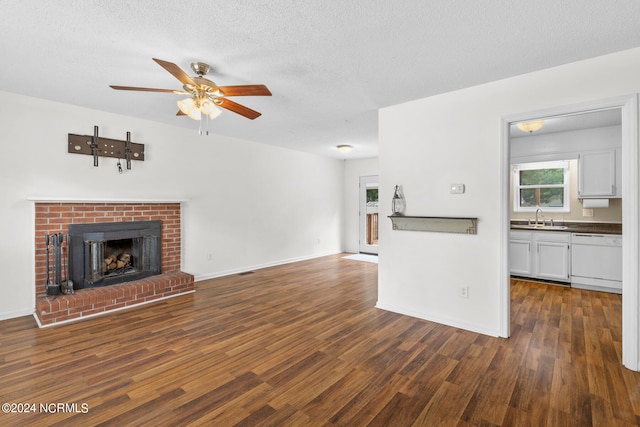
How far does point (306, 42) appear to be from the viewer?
224 cm

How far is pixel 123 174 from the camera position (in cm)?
412

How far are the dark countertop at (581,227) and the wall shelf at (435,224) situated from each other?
2632 mm

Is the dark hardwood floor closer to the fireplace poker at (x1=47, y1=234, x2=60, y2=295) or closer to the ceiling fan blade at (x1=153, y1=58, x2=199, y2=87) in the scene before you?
the fireplace poker at (x1=47, y1=234, x2=60, y2=295)

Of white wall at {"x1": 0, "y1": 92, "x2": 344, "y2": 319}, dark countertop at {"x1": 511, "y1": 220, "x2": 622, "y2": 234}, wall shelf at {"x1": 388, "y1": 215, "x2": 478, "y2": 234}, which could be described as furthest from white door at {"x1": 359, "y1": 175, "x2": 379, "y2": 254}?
wall shelf at {"x1": 388, "y1": 215, "x2": 478, "y2": 234}

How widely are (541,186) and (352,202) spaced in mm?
4036

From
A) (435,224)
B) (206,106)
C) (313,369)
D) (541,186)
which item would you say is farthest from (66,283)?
(541,186)

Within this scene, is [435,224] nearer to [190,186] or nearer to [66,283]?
[190,186]

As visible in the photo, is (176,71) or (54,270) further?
(54,270)

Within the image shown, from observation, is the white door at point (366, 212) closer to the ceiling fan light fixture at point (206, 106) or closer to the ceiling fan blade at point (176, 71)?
the ceiling fan light fixture at point (206, 106)

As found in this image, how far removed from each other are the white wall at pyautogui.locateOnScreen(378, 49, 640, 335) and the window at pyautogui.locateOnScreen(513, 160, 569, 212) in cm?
325

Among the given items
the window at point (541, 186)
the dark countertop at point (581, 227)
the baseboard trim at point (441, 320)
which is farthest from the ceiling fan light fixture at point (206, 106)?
the window at point (541, 186)

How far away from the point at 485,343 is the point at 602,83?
2.38 meters

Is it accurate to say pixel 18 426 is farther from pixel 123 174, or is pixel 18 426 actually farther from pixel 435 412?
pixel 123 174

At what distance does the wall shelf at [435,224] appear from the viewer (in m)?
3.04
